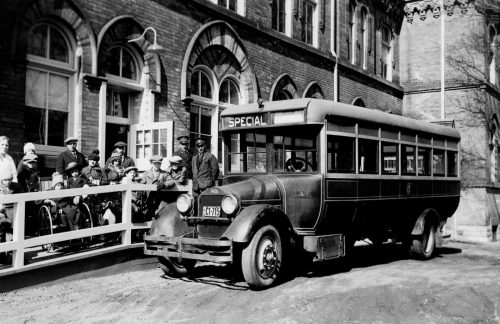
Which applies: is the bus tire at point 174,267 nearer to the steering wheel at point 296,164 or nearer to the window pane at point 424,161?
the steering wheel at point 296,164

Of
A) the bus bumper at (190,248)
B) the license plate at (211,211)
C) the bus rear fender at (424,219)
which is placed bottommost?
the bus bumper at (190,248)

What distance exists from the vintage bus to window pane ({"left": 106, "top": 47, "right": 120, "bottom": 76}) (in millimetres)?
3309

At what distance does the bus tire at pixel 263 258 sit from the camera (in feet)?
23.8

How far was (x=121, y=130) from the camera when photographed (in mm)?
11766

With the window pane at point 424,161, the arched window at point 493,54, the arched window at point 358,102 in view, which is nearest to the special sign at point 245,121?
the window pane at point 424,161

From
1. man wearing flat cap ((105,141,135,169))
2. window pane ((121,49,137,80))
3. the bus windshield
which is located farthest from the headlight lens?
window pane ((121,49,137,80))

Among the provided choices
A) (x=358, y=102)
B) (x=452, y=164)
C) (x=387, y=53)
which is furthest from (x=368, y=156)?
(x=387, y=53)

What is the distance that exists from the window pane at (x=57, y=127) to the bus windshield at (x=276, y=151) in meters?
3.41

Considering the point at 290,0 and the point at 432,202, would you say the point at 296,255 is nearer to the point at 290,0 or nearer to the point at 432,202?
the point at 432,202

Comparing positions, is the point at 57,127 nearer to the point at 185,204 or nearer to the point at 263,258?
the point at 185,204

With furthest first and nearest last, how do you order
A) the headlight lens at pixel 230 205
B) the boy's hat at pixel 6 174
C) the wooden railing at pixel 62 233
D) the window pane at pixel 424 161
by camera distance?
1. the window pane at pixel 424 161
2. the boy's hat at pixel 6 174
3. the headlight lens at pixel 230 205
4. the wooden railing at pixel 62 233

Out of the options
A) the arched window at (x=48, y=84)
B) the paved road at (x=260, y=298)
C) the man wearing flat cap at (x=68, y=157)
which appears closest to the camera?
the paved road at (x=260, y=298)

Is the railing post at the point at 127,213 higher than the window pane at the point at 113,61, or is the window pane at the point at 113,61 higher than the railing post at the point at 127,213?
the window pane at the point at 113,61

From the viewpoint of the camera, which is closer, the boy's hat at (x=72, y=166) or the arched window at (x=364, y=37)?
the boy's hat at (x=72, y=166)
